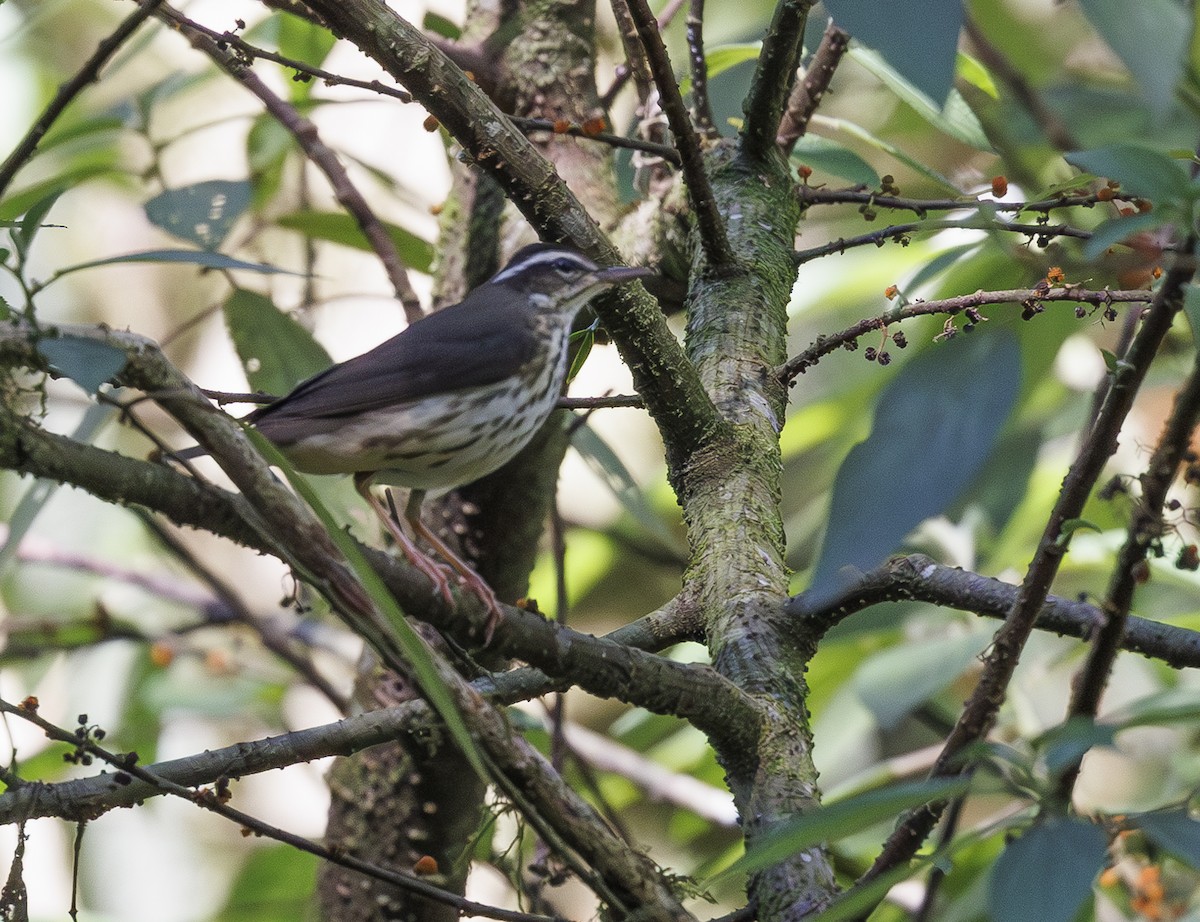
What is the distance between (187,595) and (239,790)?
4.47ft

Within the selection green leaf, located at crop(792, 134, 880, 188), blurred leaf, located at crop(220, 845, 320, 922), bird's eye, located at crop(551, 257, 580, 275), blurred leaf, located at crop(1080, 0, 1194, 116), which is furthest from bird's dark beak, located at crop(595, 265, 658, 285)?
blurred leaf, located at crop(220, 845, 320, 922)

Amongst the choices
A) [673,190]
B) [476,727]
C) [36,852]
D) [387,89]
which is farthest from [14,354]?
[36,852]

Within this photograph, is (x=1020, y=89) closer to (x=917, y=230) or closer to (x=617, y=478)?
(x=617, y=478)

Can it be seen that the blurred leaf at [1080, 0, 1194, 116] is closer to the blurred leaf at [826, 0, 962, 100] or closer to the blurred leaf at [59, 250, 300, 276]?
the blurred leaf at [826, 0, 962, 100]

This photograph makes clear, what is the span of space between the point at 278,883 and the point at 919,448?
3363 mm

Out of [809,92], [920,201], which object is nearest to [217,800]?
[920,201]

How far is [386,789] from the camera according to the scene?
325cm

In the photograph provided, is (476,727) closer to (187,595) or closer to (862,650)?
(862,650)

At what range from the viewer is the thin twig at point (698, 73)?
2.69 meters

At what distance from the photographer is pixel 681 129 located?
2.13m

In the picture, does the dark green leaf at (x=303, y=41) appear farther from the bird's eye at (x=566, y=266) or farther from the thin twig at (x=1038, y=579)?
the thin twig at (x=1038, y=579)

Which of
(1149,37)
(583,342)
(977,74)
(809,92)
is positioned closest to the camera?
(1149,37)

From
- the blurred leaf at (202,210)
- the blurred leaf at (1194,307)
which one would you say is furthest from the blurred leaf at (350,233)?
the blurred leaf at (1194,307)

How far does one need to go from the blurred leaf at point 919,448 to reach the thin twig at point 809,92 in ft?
6.27
